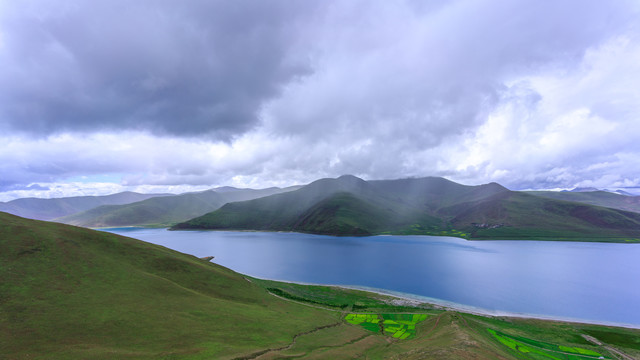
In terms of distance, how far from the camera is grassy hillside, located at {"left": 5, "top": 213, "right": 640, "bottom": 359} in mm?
27562

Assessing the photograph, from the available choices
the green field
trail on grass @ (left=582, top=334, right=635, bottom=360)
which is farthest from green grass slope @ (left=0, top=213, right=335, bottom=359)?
trail on grass @ (left=582, top=334, right=635, bottom=360)

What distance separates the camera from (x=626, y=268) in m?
110

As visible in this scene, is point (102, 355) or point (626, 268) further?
point (626, 268)

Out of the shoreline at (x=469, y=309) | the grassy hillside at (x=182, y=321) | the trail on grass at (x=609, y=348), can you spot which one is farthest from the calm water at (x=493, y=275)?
the grassy hillside at (x=182, y=321)

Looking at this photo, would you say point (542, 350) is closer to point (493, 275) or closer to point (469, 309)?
point (469, 309)

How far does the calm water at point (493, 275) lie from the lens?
227ft

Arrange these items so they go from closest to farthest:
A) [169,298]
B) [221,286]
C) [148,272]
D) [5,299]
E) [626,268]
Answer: [5,299], [169,298], [148,272], [221,286], [626,268]

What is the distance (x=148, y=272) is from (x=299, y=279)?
2177 inches

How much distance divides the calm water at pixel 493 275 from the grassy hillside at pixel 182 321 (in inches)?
653

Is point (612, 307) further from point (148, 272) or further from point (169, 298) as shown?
point (148, 272)

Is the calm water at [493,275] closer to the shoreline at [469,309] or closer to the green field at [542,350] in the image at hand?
the shoreline at [469,309]

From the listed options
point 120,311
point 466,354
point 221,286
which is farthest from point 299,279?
point 466,354

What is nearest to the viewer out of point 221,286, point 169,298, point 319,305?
point 169,298

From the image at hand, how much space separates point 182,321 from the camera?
112ft
